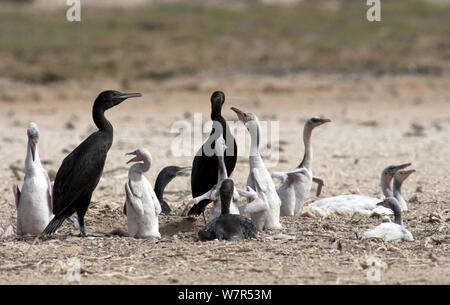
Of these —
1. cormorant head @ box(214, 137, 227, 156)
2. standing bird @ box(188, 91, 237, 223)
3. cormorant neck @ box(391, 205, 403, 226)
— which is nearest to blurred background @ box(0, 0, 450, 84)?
standing bird @ box(188, 91, 237, 223)

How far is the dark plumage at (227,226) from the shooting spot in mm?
7250

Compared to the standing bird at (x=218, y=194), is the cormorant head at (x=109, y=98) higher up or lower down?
higher up

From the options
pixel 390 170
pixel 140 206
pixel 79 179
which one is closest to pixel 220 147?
pixel 140 206

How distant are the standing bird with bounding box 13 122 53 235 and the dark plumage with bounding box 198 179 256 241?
1483 mm

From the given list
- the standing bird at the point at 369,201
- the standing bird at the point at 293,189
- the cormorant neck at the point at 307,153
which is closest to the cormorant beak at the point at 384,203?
the standing bird at the point at 369,201

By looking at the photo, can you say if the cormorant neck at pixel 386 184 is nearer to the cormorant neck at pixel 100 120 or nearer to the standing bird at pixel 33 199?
the cormorant neck at pixel 100 120

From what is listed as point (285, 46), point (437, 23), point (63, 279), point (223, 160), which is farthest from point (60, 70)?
point (63, 279)

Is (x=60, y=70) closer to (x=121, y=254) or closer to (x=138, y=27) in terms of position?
(x=138, y=27)

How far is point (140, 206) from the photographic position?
7598mm

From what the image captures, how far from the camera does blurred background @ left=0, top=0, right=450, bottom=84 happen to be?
22.6 metres

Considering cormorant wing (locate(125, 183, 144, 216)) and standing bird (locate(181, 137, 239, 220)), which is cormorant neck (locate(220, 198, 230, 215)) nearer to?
standing bird (locate(181, 137, 239, 220))

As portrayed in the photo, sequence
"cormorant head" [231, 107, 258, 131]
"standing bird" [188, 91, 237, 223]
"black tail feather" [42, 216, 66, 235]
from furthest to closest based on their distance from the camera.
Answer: "standing bird" [188, 91, 237, 223]
"cormorant head" [231, 107, 258, 131]
"black tail feather" [42, 216, 66, 235]

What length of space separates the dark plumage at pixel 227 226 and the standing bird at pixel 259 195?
335 millimetres
